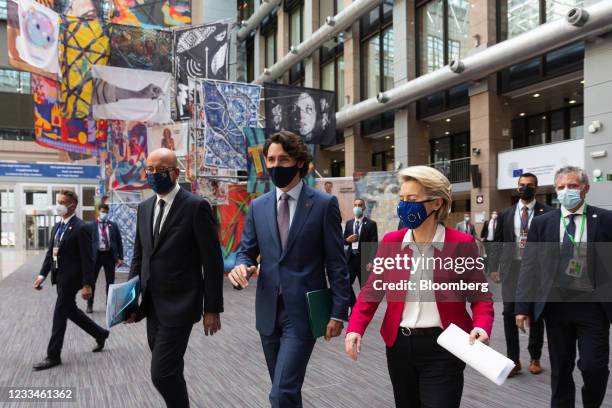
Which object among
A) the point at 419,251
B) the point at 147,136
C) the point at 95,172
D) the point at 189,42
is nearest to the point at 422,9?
the point at 189,42

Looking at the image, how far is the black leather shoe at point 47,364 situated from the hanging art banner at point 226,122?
7.95 meters

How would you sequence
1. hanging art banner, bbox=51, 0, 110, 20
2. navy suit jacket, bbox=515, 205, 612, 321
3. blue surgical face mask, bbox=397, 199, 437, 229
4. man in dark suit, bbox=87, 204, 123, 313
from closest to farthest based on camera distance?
blue surgical face mask, bbox=397, 199, 437, 229 < navy suit jacket, bbox=515, 205, 612, 321 < man in dark suit, bbox=87, 204, 123, 313 < hanging art banner, bbox=51, 0, 110, 20


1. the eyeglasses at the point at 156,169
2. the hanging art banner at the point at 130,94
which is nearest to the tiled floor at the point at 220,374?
the eyeglasses at the point at 156,169

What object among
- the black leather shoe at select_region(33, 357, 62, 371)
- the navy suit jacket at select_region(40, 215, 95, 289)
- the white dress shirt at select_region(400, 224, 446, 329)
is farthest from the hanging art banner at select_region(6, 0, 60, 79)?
the white dress shirt at select_region(400, 224, 446, 329)

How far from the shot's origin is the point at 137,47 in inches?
583

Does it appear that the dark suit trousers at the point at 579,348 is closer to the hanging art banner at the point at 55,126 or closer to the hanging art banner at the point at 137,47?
the hanging art banner at the point at 137,47

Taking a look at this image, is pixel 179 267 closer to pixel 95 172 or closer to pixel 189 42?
pixel 189 42

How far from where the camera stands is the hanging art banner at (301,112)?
1476 centimetres

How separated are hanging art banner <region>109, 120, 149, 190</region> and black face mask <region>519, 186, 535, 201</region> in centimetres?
1229

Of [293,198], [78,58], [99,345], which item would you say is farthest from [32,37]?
[293,198]

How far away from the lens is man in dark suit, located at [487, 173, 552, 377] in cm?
490

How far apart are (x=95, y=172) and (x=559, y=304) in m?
28.0

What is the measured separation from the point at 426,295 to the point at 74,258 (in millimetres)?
4544

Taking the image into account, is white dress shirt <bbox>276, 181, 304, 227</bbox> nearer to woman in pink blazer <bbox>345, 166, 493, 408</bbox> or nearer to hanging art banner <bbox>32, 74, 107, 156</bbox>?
woman in pink blazer <bbox>345, 166, 493, 408</bbox>
